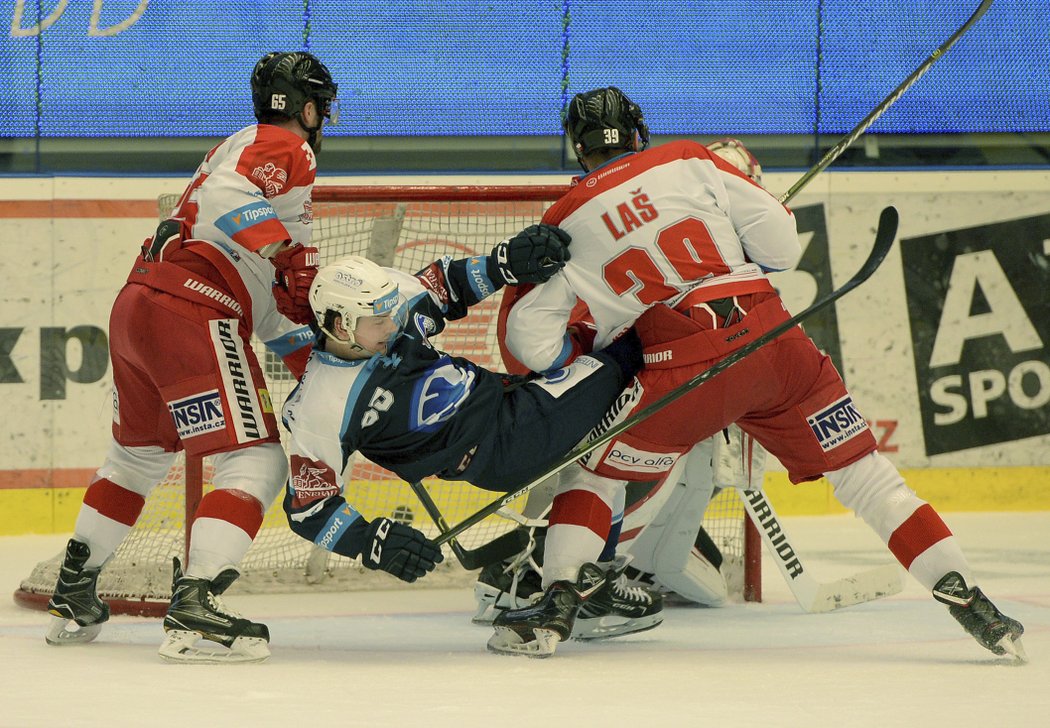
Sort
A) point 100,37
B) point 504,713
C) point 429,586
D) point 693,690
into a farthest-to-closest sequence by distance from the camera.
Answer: point 100,37
point 429,586
point 693,690
point 504,713

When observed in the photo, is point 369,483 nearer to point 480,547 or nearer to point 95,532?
point 480,547

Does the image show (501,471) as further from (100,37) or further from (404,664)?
(100,37)

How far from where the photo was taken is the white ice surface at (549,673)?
93.3 inches

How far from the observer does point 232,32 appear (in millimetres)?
5359

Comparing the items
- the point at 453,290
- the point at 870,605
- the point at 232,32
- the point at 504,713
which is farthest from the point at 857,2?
the point at 504,713

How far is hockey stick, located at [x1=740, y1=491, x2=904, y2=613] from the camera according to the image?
3602mm

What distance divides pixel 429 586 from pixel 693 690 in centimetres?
164

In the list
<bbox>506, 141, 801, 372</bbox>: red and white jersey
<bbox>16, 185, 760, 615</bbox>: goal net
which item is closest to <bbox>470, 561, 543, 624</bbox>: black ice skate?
<bbox>16, 185, 760, 615</bbox>: goal net

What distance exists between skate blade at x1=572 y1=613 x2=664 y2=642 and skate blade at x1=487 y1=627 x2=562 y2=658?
242mm

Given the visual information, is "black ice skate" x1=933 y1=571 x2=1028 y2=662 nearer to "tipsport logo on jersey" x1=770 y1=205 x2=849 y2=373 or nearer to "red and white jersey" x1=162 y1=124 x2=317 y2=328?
"red and white jersey" x1=162 y1=124 x2=317 y2=328

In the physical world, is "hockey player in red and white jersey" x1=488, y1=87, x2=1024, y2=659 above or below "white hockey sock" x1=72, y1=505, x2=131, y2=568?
above

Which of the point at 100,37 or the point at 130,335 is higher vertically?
the point at 100,37

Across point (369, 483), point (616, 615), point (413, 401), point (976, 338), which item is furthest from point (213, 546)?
point (976, 338)

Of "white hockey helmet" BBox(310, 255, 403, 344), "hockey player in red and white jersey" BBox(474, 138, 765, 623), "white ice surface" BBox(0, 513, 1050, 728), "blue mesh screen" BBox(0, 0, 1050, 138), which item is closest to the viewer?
"white ice surface" BBox(0, 513, 1050, 728)
